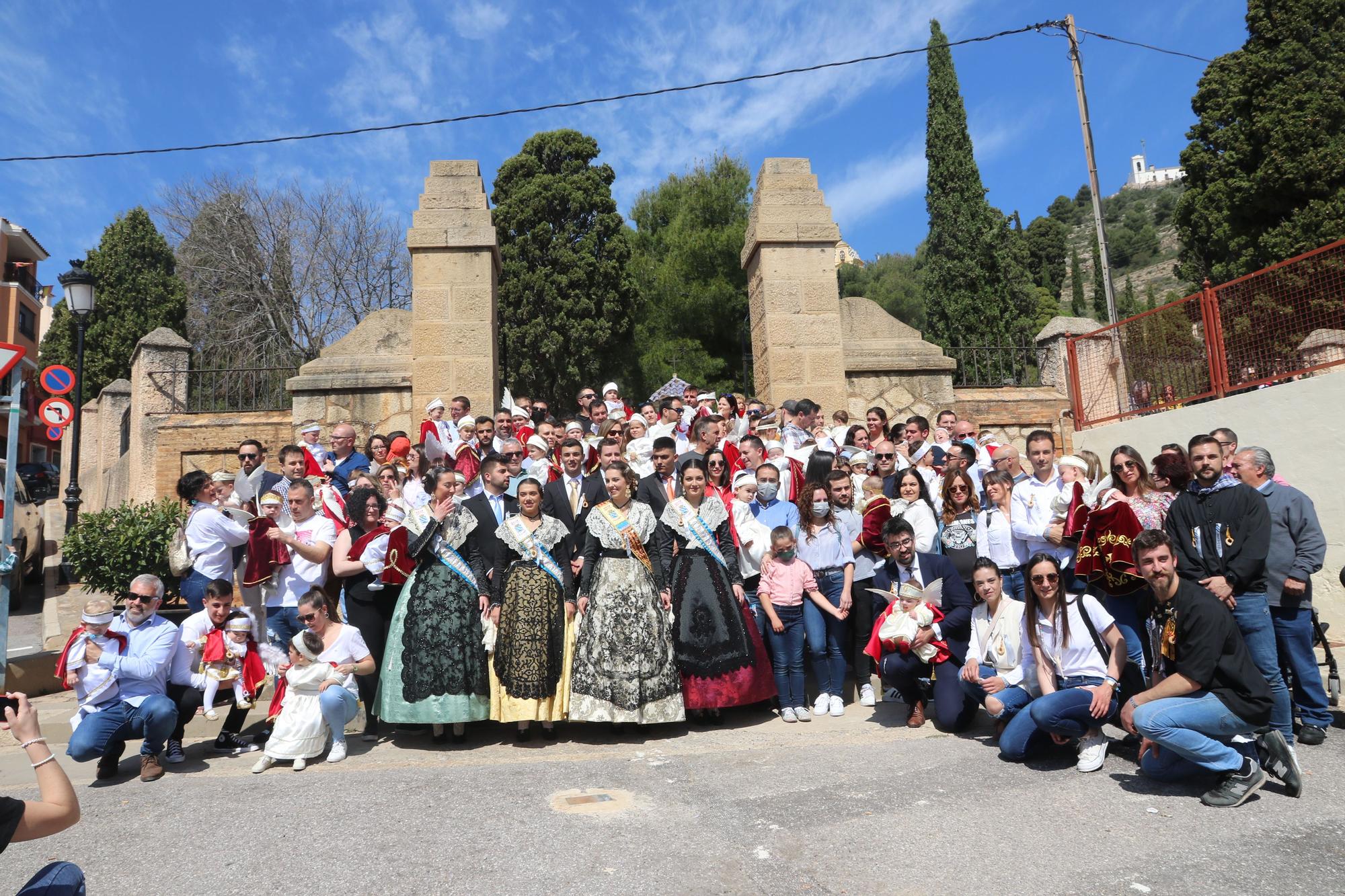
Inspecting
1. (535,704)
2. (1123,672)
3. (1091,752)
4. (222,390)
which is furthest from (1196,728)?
(222,390)

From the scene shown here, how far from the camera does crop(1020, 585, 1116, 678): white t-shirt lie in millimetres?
4543

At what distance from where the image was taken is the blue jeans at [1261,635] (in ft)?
14.8

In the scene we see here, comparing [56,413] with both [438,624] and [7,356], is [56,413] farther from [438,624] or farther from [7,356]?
[438,624]

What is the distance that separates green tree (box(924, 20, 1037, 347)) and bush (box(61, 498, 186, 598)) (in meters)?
18.2

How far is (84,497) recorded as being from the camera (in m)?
18.4

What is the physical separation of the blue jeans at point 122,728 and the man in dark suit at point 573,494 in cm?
254

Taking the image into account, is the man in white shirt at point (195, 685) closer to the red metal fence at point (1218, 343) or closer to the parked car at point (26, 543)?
the red metal fence at point (1218, 343)

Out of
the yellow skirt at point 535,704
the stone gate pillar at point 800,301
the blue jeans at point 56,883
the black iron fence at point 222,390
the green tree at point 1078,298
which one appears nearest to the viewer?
the blue jeans at point 56,883

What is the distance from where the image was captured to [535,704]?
5.27 metres

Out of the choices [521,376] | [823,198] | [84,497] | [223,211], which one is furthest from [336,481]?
[223,211]

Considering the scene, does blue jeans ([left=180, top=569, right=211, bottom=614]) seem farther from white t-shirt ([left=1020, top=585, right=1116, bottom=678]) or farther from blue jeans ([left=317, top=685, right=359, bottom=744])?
white t-shirt ([left=1020, top=585, right=1116, bottom=678])

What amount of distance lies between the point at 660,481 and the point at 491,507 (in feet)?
4.22

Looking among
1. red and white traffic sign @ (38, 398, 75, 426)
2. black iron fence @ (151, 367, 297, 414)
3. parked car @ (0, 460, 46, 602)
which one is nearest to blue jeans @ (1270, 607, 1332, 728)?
black iron fence @ (151, 367, 297, 414)

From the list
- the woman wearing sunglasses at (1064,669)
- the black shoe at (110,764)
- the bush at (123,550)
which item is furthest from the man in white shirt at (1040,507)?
the bush at (123,550)
